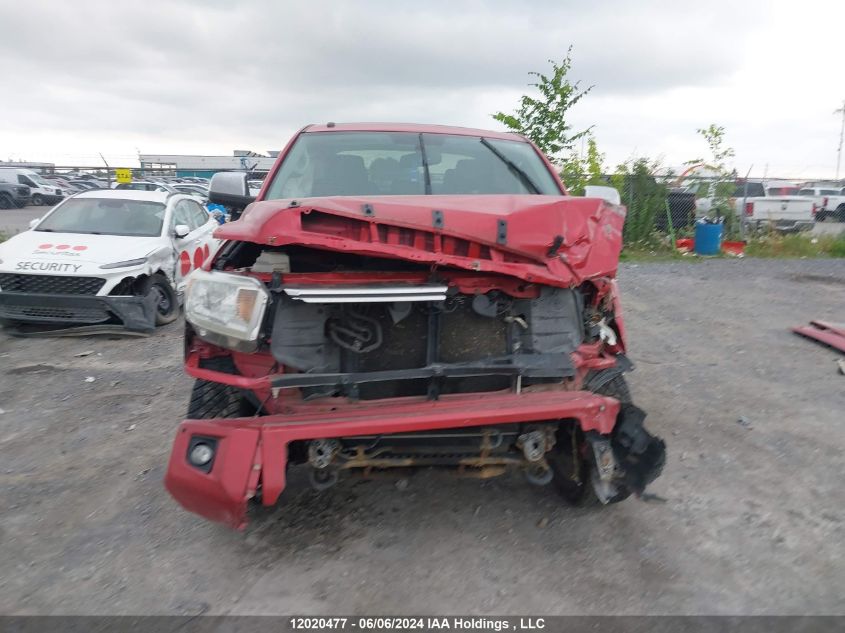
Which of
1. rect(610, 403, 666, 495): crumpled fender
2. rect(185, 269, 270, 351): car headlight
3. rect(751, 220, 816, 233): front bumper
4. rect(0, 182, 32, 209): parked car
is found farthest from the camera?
rect(0, 182, 32, 209): parked car

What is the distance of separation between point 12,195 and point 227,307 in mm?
33088

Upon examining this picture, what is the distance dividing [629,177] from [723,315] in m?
6.48

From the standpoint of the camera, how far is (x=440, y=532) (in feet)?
10.8

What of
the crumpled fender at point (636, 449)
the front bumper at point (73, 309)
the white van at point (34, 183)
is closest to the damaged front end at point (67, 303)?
the front bumper at point (73, 309)

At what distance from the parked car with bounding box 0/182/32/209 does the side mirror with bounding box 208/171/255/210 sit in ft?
102

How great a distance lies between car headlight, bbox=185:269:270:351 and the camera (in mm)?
2699

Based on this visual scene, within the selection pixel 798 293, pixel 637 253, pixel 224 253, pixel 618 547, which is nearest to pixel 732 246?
pixel 637 253

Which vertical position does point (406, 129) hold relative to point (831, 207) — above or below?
above

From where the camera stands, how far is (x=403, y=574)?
295 centimetres

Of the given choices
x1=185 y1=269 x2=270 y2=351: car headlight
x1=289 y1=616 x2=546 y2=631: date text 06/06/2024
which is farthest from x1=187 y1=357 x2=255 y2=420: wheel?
x1=289 y1=616 x2=546 y2=631: date text 06/06/2024

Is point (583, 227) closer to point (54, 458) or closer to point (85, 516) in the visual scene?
point (85, 516)

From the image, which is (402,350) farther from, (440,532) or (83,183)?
(83,183)

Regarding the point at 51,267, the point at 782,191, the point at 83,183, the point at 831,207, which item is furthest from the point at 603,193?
the point at 83,183

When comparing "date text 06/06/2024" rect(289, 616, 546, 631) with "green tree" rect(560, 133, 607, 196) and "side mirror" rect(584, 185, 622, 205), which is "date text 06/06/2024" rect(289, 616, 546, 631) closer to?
"side mirror" rect(584, 185, 622, 205)
